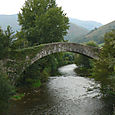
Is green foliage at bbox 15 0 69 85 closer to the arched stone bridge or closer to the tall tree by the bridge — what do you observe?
the tall tree by the bridge

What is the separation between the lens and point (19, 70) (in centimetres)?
1675

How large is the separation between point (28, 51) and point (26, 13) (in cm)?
867

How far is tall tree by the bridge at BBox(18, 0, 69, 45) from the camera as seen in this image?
2272 centimetres

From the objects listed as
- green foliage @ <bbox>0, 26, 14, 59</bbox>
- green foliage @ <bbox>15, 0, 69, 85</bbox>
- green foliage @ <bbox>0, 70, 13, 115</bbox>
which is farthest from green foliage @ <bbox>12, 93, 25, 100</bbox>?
green foliage @ <bbox>0, 70, 13, 115</bbox>

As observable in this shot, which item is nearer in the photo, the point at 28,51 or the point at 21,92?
the point at 28,51

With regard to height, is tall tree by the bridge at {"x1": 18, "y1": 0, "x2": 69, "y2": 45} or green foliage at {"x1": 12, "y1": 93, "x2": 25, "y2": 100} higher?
tall tree by the bridge at {"x1": 18, "y1": 0, "x2": 69, "y2": 45}

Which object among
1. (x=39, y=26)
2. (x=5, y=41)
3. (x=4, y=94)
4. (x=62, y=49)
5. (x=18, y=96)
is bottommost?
(x=18, y=96)

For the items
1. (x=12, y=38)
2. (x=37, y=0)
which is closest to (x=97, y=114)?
(x=12, y=38)

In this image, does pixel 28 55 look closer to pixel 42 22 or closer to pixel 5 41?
pixel 5 41

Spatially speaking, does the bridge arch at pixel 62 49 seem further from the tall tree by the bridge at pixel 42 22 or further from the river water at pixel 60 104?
the river water at pixel 60 104

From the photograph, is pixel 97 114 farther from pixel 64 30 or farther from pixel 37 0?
pixel 37 0

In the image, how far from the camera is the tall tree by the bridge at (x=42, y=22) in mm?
22719

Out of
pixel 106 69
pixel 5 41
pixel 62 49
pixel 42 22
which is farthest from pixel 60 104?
pixel 42 22

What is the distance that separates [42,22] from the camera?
2233cm
